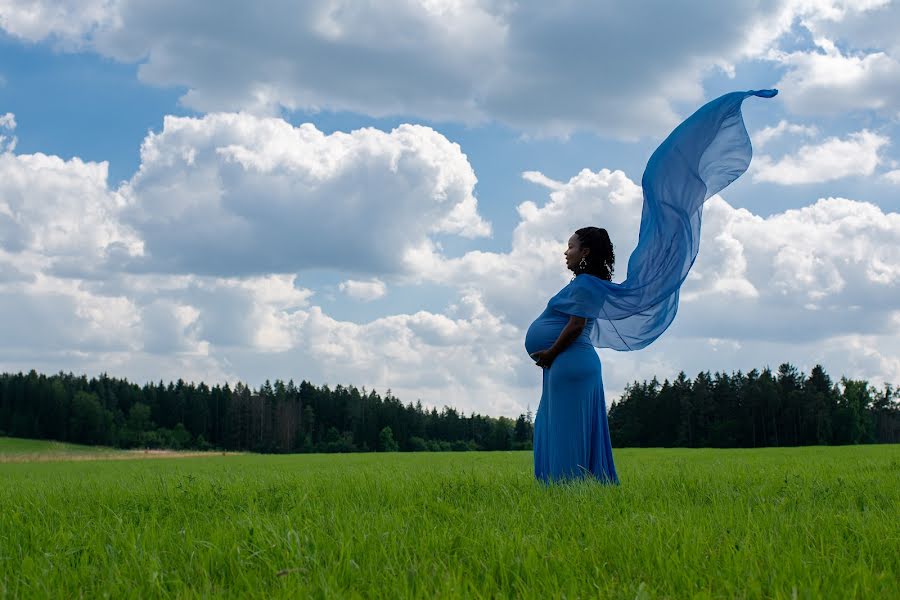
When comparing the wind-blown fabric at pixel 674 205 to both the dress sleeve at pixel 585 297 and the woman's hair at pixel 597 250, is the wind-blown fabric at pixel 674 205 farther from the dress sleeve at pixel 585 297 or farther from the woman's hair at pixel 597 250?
the woman's hair at pixel 597 250

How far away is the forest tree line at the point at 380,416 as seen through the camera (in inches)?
3711

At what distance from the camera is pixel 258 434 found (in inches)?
4813

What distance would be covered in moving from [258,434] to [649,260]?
400 feet

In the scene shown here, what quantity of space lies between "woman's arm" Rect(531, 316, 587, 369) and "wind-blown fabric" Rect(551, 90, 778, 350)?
0.11 metres

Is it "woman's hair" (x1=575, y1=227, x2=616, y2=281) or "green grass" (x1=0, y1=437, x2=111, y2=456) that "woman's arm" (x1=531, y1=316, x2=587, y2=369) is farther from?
"green grass" (x1=0, y1=437, x2=111, y2=456)

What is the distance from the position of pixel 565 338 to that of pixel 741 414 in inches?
3772

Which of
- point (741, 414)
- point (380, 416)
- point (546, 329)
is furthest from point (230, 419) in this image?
point (546, 329)

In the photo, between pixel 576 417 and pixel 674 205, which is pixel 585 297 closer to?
pixel 576 417

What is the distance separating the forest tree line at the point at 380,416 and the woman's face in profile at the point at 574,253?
90.7 m

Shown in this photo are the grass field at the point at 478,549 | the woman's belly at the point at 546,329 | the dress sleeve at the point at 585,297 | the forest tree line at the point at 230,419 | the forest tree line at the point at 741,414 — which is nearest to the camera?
the grass field at the point at 478,549

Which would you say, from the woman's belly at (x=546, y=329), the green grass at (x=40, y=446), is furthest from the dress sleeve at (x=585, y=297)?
the green grass at (x=40, y=446)

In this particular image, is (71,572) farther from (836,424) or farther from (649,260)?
(836,424)

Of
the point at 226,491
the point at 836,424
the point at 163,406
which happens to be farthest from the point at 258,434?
the point at 226,491

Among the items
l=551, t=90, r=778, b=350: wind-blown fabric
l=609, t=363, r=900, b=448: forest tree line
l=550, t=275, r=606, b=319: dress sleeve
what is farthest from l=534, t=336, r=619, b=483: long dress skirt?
l=609, t=363, r=900, b=448: forest tree line
